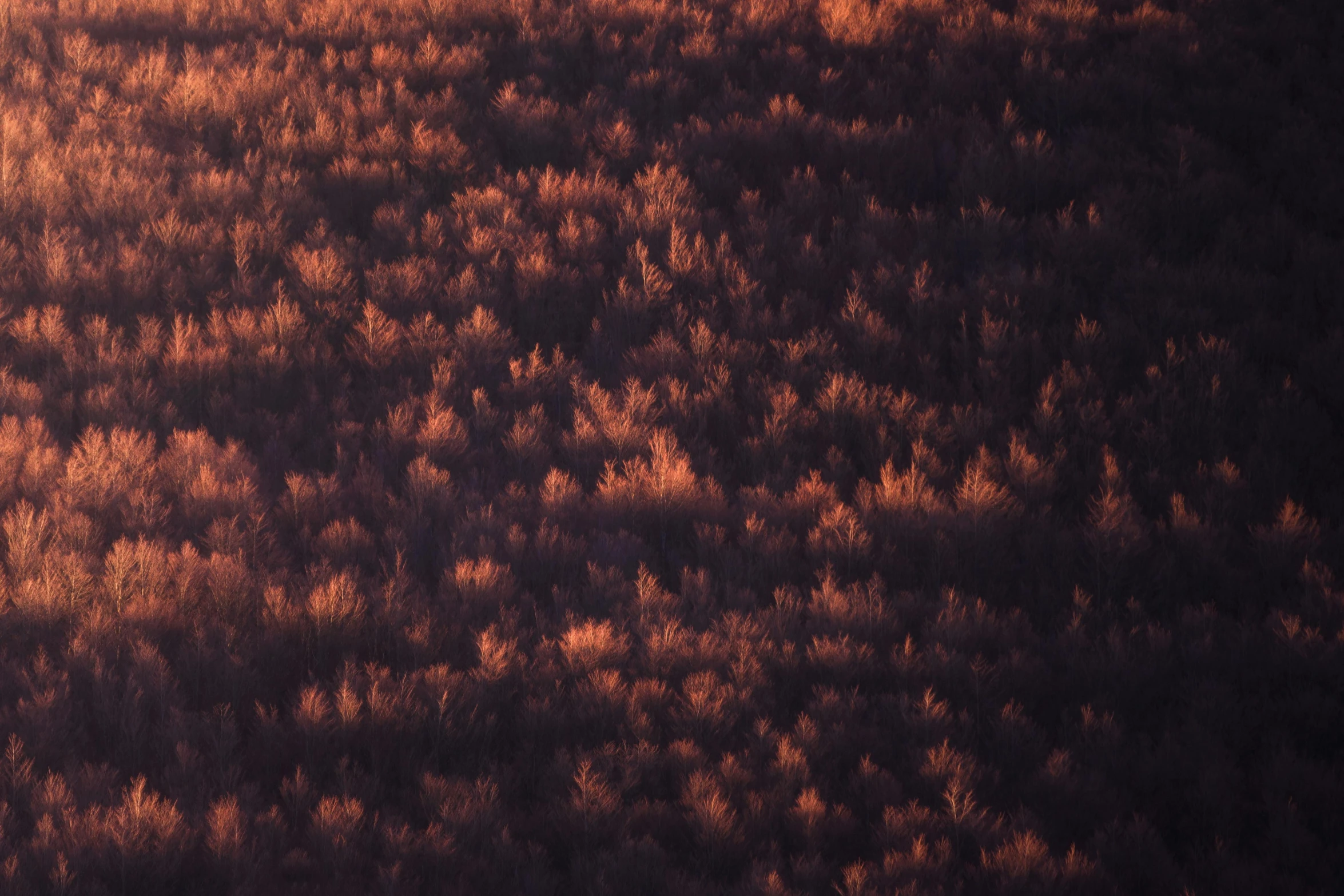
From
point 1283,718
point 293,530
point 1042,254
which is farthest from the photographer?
point 1042,254

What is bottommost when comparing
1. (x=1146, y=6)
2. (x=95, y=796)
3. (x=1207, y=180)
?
(x=95, y=796)

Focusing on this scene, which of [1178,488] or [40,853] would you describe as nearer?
[40,853]

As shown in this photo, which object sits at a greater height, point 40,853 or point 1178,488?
point 1178,488

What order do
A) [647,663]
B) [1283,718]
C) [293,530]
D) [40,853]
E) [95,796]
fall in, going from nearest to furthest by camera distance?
[40,853] → [95,796] → [1283,718] → [647,663] → [293,530]

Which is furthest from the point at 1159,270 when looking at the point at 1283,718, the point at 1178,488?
the point at 1283,718

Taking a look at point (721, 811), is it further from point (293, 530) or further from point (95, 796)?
point (293, 530)

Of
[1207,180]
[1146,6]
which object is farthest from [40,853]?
[1146,6]
